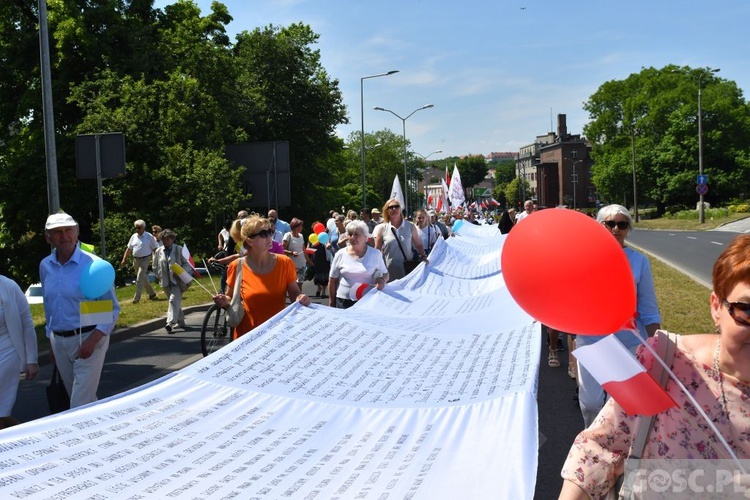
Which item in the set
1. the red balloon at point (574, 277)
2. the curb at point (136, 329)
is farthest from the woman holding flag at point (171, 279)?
the red balloon at point (574, 277)

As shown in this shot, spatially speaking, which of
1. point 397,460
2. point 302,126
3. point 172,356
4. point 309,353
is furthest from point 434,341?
point 302,126

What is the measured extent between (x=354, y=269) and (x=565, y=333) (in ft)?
8.62

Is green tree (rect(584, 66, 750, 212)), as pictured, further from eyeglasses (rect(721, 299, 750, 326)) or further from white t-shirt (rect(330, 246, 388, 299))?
eyeglasses (rect(721, 299, 750, 326))

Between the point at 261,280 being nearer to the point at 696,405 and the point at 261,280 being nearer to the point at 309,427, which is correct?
the point at 309,427

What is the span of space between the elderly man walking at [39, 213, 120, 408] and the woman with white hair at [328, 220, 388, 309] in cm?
316

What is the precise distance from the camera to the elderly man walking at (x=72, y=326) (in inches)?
231

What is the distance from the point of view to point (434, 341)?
6445 mm

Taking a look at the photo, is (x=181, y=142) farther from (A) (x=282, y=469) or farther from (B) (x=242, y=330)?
(A) (x=282, y=469)

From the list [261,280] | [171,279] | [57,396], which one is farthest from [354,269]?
[171,279]

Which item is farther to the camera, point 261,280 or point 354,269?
point 354,269

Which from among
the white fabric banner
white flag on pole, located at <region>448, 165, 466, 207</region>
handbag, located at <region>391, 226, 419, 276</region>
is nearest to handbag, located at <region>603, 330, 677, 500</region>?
the white fabric banner

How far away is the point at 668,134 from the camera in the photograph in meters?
81.2

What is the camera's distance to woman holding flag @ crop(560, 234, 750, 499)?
7.74 feet

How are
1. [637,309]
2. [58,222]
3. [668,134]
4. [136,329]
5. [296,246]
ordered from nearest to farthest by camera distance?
[637,309]
[58,222]
[136,329]
[296,246]
[668,134]
